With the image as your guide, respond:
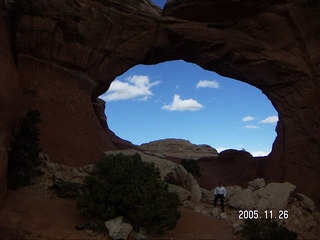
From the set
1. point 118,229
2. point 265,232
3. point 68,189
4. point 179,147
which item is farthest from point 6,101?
point 179,147

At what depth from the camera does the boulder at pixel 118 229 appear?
888 centimetres

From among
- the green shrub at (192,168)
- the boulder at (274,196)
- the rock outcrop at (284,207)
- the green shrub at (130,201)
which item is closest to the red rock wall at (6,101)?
the green shrub at (130,201)

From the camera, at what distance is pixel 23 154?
11805 mm

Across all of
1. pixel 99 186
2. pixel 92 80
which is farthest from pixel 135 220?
pixel 92 80

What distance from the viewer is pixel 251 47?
67.7 ft

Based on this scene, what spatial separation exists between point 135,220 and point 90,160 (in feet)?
24.5

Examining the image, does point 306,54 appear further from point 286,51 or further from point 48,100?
point 48,100

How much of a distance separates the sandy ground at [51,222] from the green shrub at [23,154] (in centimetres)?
53

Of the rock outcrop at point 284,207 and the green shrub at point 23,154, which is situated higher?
the green shrub at point 23,154

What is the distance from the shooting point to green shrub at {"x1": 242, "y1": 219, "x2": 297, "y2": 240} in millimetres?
9867

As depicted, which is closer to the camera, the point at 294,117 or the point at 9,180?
the point at 9,180

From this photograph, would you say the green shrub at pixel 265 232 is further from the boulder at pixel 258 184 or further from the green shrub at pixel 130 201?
the boulder at pixel 258 184

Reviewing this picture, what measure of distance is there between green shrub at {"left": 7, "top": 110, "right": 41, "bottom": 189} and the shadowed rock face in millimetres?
2808

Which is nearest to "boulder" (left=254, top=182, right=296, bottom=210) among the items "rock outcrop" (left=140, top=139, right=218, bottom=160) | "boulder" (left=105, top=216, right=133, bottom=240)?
"boulder" (left=105, top=216, right=133, bottom=240)
